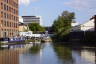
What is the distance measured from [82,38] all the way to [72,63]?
87.6 m

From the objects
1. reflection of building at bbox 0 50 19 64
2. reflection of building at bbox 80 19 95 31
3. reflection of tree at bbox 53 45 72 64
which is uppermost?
reflection of building at bbox 80 19 95 31

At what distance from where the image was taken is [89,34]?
129 metres

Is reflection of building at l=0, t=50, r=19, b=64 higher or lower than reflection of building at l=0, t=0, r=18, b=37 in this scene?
lower

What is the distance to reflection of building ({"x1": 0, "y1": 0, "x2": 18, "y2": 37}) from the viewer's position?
131 metres

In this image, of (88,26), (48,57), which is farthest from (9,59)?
(88,26)

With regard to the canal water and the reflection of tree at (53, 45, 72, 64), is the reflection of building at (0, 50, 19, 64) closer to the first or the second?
the canal water

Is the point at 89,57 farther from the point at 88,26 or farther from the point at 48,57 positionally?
the point at 88,26

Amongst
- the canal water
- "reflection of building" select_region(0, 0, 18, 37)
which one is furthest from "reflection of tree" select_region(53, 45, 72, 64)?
"reflection of building" select_region(0, 0, 18, 37)

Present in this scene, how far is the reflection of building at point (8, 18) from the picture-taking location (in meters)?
131

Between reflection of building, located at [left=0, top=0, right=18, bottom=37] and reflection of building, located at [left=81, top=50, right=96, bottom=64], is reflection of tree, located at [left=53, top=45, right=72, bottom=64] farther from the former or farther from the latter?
reflection of building, located at [left=0, top=0, right=18, bottom=37]

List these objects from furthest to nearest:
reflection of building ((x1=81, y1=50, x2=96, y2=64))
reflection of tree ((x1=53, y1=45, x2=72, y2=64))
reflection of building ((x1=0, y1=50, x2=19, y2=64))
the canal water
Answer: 1. reflection of tree ((x1=53, y1=45, x2=72, y2=64))
2. reflection of building ((x1=81, y1=50, x2=96, y2=64))
3. the canal water
4. reflection of building ((x1=0, y1=50, x2=19, y2=64))

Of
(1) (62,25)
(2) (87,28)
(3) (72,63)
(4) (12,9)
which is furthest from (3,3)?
(3) (72,63)

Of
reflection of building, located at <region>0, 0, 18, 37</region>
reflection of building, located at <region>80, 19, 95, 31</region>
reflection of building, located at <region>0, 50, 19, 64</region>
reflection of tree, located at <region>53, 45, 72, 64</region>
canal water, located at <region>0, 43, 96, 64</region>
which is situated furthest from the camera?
reflection of building, located at <region>80, 19, 95, 31</region>

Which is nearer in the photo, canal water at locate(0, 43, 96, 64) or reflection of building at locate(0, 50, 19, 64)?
reflection of building at locate(0, 50, 19, 64)
